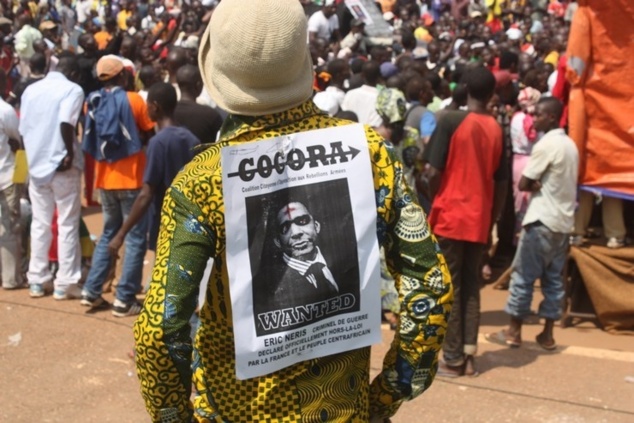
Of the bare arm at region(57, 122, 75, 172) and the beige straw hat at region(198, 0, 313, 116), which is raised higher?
the beige straw hat at region(198, 0, 313, 116)

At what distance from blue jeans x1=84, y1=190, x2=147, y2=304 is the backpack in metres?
0.29

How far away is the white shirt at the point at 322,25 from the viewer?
63.5 ft

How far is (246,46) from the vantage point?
221cm

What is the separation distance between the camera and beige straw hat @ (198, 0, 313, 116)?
2.21 metres

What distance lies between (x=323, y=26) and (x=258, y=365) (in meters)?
17.6

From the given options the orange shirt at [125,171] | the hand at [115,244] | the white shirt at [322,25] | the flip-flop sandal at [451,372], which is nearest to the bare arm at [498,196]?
the flip-flop sandal at [451,372]

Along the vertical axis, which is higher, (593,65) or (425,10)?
(593,65)

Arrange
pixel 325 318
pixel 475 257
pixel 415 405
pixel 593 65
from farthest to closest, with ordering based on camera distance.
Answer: pixel 593 65
pixel 475 257
pixel 415 405
pixel 325 318

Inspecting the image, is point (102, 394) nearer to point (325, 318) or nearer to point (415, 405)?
point (415, 405)

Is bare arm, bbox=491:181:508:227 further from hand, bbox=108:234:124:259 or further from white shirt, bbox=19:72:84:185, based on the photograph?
white shirt, bbox=19:72:84:185

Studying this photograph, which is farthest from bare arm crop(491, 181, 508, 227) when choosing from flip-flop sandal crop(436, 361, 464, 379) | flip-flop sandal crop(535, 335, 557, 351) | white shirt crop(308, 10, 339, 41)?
white shirt crop(308, 10, 339, 41)

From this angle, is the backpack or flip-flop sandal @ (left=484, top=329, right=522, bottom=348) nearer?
flip-flop sandal @ (left=484, top=329, right=522, bottom=348)

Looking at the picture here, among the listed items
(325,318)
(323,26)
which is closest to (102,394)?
(325,318)

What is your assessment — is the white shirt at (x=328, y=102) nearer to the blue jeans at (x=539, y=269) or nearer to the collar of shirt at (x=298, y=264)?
the blue jeans at (x=539, y=269)
